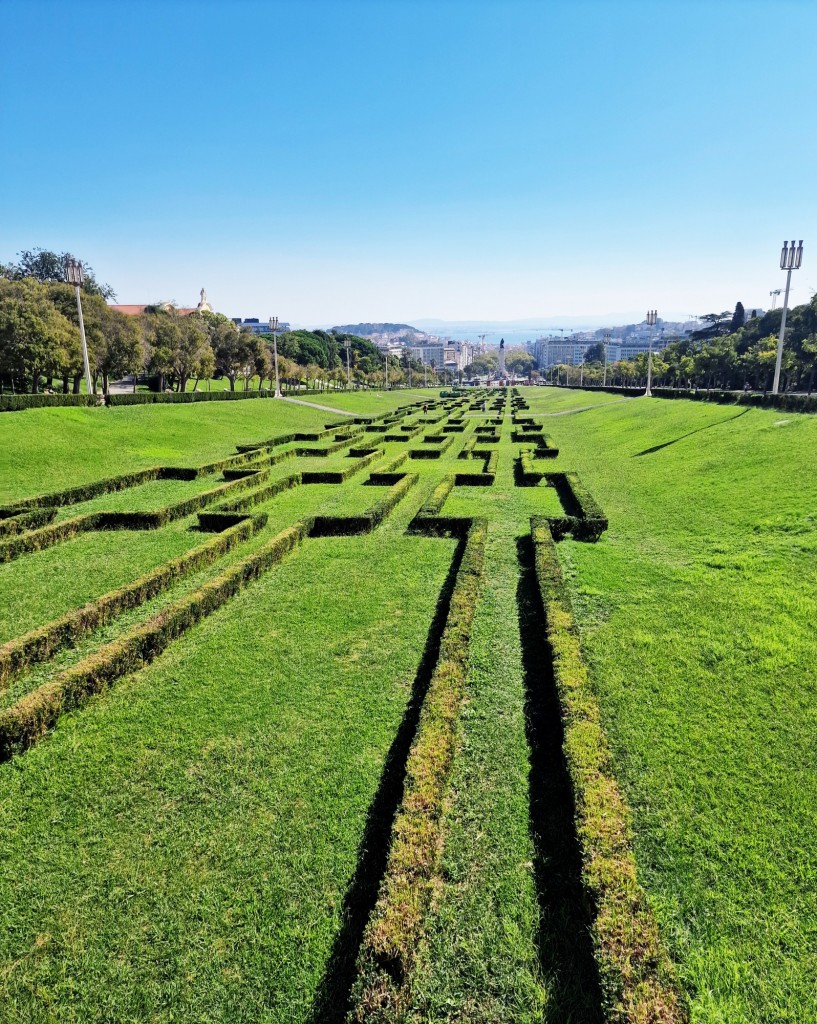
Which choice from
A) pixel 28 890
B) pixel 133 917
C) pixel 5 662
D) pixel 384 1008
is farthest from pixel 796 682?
pixel 5 662

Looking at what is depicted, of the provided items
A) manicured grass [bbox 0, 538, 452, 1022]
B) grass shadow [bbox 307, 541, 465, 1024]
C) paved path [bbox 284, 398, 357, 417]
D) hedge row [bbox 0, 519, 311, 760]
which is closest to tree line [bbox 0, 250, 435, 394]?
paved path [bbox 284, 398, 357, 417]

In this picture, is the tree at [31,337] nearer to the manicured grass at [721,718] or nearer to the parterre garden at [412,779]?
the parterre garden at [412,779]

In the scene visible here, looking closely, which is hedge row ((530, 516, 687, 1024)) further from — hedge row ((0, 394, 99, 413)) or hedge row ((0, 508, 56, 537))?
hedge row ((0, 394, 99, 413))

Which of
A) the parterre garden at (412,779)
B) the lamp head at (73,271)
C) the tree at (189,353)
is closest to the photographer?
the parterre garden at (412,779)

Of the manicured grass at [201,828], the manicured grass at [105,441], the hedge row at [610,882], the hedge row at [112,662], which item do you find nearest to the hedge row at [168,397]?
the manicured grass at [105,441]

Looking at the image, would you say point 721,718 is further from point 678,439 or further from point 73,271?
point 73,271

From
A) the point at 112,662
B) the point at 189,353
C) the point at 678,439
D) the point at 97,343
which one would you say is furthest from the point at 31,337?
the point at 678,439

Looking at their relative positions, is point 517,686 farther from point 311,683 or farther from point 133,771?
point 133,771
